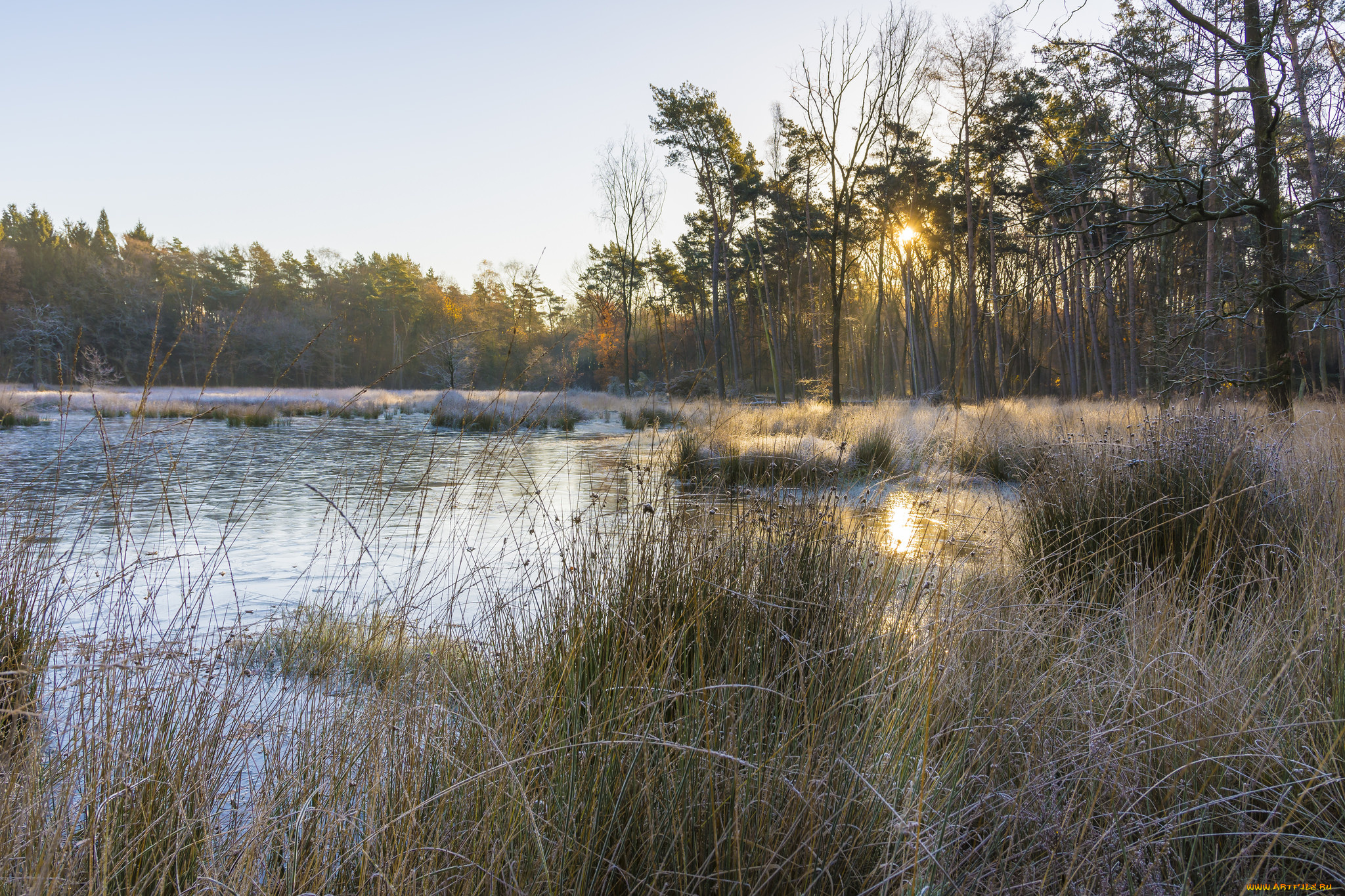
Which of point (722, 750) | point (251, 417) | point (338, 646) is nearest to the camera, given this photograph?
point (722, 750)

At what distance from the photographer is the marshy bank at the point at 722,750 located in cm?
114

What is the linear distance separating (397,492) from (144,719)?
6.19 m

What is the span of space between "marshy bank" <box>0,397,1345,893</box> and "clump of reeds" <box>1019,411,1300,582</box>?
433mm

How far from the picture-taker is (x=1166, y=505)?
302 cm

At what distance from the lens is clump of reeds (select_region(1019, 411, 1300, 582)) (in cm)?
283

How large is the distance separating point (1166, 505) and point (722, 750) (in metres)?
2.87

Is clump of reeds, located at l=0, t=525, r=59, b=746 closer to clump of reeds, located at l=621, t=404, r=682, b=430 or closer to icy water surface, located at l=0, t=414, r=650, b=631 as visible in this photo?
icy water surface, located at l=0, t=414, r=650, b=631

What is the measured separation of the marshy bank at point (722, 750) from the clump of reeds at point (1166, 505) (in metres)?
0.43

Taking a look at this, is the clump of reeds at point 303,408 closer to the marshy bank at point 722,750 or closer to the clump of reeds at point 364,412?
the clump of reeds at point 364,412

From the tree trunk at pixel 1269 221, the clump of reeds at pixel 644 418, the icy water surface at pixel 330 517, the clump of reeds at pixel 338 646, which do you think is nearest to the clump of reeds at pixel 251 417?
the icy water surface at pixel 330 517

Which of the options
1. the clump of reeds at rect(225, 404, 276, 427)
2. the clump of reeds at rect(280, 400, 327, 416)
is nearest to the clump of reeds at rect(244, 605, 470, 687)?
the clump of reeds at rect(225, 404, 276, 427)

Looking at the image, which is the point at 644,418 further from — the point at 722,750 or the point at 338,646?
the point at 722,750

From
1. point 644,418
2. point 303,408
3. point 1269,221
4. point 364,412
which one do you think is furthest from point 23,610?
point 303,408

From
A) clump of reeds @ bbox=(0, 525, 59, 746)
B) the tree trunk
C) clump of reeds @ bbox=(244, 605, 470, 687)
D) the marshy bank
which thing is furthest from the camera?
the tree trunk
